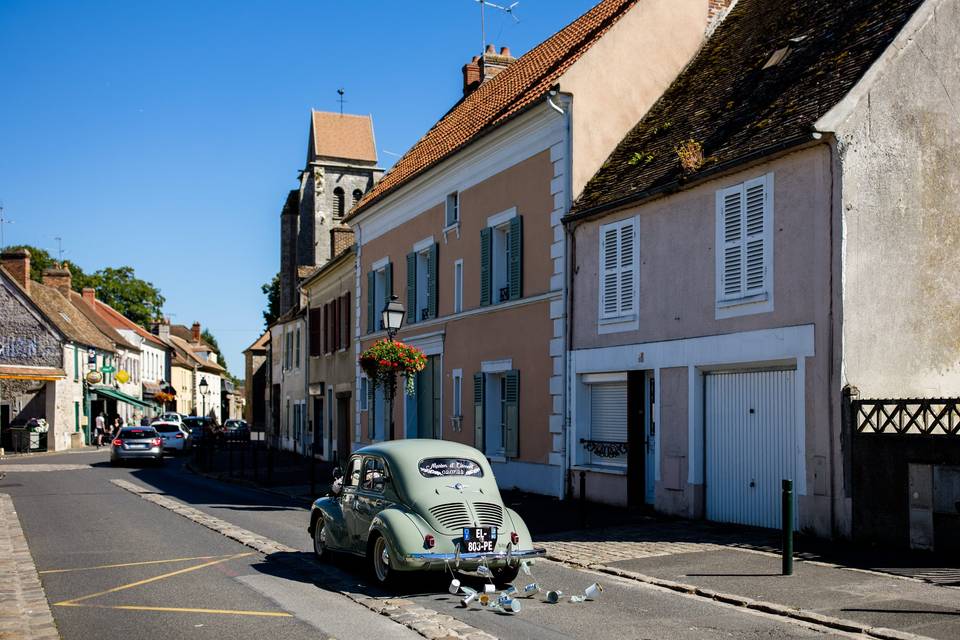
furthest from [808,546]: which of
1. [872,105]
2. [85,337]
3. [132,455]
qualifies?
[85,337]

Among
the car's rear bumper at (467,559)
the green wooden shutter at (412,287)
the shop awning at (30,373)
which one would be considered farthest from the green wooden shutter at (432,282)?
the shop awning at (30,373)

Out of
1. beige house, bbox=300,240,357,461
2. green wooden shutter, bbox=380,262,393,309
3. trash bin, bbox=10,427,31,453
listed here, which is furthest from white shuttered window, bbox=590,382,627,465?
trash bin, bbox=10,427,31,453

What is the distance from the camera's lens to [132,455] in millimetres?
36750

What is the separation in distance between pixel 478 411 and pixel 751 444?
30.8 feet

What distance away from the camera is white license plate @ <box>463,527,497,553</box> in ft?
34.8

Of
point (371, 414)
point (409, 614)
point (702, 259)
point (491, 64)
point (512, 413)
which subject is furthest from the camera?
point (491, 64)

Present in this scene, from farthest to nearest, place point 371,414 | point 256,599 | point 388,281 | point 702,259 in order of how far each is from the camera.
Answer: point 371,414 → point 388,281 → point 702,259 → point 256,599

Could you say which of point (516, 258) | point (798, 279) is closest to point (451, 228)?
point (516, 258)

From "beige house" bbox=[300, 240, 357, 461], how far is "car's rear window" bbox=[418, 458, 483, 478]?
2245cm

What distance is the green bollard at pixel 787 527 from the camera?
35.2ft

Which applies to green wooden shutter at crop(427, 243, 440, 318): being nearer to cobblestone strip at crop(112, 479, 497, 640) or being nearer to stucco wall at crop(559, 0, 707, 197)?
stucco wall at crop(559, 0, 707, 197)

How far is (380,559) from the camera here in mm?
10891

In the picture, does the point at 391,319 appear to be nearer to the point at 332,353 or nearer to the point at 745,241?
the point at 745,241

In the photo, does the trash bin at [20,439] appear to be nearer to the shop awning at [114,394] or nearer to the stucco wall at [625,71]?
the shop awning at [114,394]
